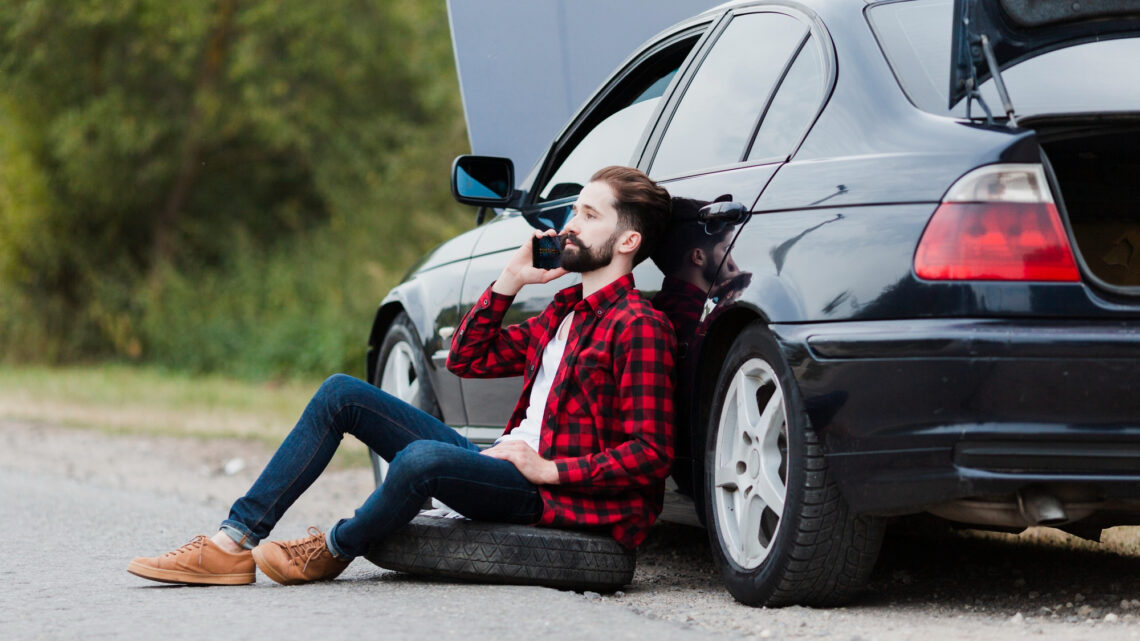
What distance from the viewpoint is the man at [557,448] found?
425 centimetres

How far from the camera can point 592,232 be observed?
452 centimetres

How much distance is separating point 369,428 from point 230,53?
16860 millimetres

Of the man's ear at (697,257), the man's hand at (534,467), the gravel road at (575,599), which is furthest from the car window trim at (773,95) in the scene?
the gravel road at (575,599)

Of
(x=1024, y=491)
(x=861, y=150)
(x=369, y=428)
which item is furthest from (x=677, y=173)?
(x=1024, y=491)

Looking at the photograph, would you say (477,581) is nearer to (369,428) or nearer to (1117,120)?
(369,428)

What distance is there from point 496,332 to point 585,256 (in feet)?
1.73

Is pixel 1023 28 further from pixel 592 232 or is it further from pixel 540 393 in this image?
pixel 540 393

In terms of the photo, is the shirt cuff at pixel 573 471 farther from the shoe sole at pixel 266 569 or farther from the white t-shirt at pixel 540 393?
the shoe sole at pixel 266 569

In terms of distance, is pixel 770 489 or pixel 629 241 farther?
pixel 629 241

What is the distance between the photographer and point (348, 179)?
72.4 ft

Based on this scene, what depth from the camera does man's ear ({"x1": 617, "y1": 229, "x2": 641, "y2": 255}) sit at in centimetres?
439

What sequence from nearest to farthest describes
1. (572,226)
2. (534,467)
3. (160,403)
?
(534,467) → (572,226) → (160,403)

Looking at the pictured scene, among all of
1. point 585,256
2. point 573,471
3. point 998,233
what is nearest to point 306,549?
point 573,471

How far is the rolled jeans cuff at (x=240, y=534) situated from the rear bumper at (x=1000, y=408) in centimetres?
189
